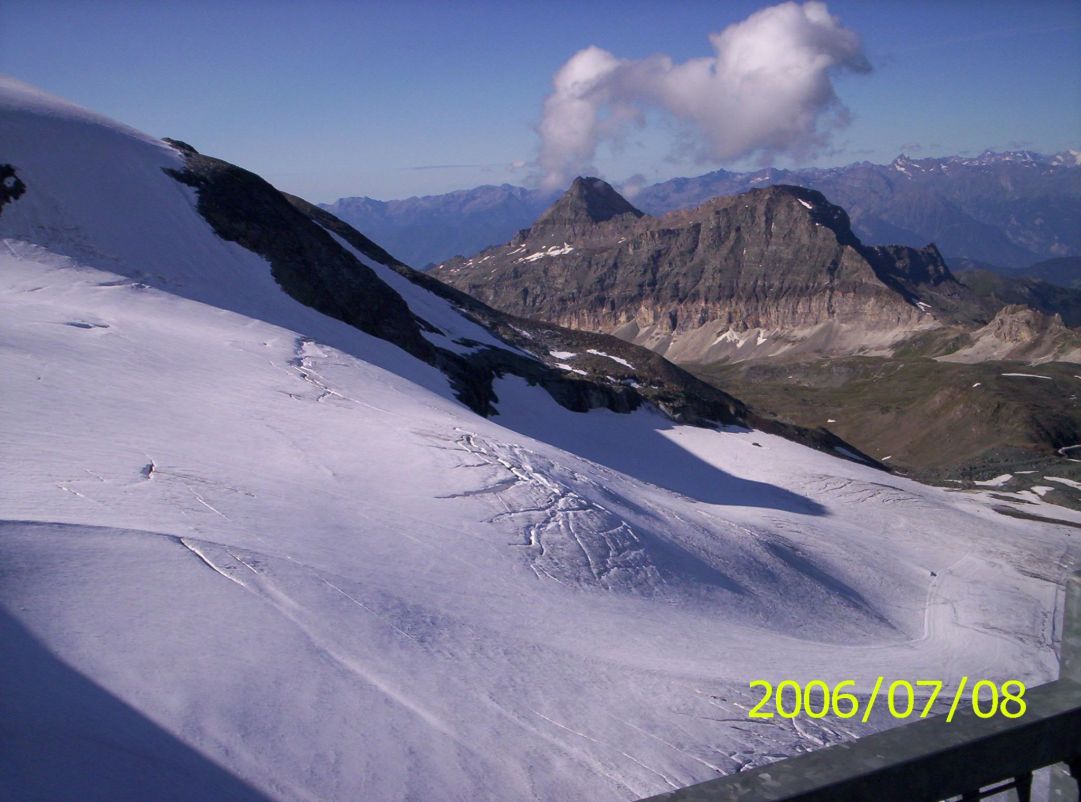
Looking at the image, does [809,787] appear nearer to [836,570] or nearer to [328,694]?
[328,694]

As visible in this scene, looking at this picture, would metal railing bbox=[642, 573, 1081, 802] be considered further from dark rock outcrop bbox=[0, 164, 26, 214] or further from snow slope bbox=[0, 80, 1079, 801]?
dark rock outcrop bbox=[0, 164, 26, 214]

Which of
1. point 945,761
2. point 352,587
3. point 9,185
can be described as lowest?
point 352,587

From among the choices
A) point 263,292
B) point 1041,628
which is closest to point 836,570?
point 1041,628

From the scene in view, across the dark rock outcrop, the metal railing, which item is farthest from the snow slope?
the metal railing

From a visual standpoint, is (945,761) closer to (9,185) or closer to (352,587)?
(352,587)

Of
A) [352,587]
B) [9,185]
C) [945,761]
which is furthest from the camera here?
[9,185]

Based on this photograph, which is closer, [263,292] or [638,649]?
[638,649]

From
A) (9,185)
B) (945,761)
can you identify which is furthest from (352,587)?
(9,185)
